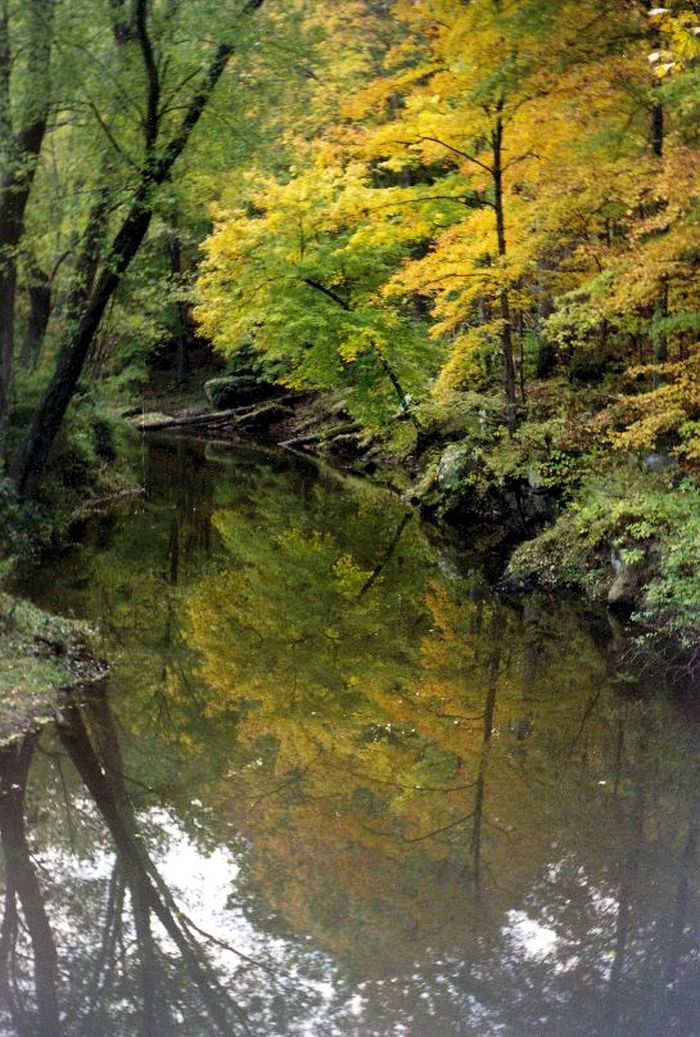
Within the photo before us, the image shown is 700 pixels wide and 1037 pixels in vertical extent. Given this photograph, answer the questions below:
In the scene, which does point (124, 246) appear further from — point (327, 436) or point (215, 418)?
point (215, 418)

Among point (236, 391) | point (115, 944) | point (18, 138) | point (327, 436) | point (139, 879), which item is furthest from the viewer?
point (236, 391)

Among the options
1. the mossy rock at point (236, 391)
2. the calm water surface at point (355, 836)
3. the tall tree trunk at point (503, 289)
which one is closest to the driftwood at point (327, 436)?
the mossy rock at point (236, 391)

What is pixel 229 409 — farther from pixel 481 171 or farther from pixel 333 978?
pixel 333 978

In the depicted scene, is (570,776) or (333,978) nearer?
(333,978)

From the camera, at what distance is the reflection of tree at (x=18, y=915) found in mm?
4709

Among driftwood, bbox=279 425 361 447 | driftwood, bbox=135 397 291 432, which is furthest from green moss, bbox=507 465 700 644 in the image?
driftwood, bbox=135 397 291 432

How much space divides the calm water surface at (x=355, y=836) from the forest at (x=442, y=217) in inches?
101

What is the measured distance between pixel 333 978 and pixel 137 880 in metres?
1.62

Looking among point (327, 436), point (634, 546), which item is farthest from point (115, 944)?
point (327, 436)

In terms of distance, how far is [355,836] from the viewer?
6.61 meters

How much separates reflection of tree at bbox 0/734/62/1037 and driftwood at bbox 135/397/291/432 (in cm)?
3056

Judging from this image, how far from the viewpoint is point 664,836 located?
664 centimetres

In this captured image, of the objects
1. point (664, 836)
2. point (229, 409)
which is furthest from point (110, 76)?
point (229, 409)

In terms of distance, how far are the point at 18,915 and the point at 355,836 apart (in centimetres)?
214
